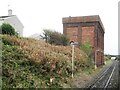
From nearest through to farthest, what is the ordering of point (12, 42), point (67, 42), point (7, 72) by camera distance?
point (7, 72) < point (12, 42) < point (67, 42)

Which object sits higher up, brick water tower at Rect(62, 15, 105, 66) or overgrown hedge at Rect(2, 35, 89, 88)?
brick water tower at Rect(62, 15, 105, 66)

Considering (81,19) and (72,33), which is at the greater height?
(81,19)

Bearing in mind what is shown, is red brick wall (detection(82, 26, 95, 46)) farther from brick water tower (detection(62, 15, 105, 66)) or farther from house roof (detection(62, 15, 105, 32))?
house roof (detection(62, 15, 105, 32))

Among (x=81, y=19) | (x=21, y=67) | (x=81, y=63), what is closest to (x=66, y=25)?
(x=81, y=19)

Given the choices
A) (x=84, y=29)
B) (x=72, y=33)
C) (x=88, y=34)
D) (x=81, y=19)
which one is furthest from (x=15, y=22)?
(x=88, y=34)

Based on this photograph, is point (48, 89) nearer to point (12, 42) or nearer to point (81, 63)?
point (12, 42)

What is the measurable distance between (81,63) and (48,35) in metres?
6.98

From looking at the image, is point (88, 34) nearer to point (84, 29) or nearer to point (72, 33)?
point (84, 29)

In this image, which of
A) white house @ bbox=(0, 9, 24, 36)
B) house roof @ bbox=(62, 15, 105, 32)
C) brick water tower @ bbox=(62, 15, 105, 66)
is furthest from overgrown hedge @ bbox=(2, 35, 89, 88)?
white house @ bbox=(0, 9, 24, 36)

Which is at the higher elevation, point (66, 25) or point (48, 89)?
point (66, 25)

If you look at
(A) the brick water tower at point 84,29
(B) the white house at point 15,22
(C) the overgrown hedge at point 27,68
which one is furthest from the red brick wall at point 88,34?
(C) the overgrown hedge at point 27,68

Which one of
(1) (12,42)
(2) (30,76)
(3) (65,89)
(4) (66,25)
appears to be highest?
(4) (66,25)

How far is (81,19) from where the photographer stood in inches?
1780

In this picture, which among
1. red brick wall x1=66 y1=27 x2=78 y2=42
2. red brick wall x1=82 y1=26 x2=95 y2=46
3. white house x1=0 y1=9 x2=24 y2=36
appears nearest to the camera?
red brick wall x1=82 y1=26 x2=95 y2=46
